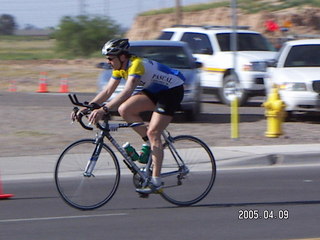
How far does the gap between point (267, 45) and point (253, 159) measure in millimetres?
10411

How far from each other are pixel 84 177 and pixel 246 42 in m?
13.8

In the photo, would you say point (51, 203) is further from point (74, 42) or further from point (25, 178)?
point (74, 42)

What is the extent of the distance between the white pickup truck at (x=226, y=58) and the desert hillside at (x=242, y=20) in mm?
24304

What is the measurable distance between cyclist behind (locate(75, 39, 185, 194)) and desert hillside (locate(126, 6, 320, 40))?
37.8m

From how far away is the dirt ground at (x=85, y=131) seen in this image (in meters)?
13.6

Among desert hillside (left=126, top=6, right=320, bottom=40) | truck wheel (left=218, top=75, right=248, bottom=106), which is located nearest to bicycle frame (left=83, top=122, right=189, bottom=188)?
truck wheel (left=218, top=75, right=248, bottom=106)

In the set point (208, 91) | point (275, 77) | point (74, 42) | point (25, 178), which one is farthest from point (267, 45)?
point (74, 42)

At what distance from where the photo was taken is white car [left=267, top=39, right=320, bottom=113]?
1599cm

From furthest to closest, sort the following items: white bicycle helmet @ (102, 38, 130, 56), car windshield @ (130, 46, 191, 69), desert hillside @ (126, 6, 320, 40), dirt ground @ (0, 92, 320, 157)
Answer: desert hillside @ (126, 6, 320, 40) → car windshield @ (130, 46, 191, 69) → dirt ground @ (0, 92, 320, 157) → white bicycle helmet @ (102, 38, 130, 56)

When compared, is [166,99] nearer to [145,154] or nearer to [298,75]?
[145,154]

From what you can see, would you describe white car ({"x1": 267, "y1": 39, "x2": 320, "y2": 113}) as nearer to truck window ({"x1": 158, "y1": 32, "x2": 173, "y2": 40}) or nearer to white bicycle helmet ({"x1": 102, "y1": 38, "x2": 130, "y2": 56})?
truck window ({"x1": 158, "y1": 32, "x2": 173, "y2": 40})

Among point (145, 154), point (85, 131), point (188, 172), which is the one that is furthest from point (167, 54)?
point (145, 154)

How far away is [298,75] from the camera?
1638 cm
